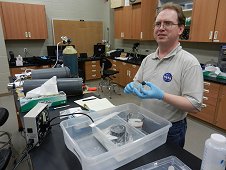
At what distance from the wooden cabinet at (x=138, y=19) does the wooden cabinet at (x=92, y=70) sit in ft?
4.28

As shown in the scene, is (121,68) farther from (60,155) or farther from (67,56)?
(60,155)

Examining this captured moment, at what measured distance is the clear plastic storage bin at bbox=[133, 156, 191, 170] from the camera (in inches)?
32.2

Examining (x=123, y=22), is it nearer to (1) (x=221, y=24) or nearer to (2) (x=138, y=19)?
(2) (x=138, y=19)

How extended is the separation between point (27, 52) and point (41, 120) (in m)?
4.51

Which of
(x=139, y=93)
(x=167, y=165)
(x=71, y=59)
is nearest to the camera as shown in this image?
(x=167, y=165)

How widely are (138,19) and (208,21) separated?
188 centimetres

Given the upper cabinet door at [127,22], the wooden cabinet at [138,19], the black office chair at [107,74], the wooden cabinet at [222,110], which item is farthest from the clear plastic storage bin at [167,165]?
the upper cabinet door at [127,22]

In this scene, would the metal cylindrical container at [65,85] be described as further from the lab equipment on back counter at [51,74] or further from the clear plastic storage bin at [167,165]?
the clear plastic storage bin at [167,165]

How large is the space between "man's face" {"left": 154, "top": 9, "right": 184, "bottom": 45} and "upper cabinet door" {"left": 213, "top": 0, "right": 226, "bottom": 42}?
2.14 meters

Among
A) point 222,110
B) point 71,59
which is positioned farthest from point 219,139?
point 222,110

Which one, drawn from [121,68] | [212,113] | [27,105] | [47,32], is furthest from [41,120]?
[47,32]

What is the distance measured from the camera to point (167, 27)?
1.17m

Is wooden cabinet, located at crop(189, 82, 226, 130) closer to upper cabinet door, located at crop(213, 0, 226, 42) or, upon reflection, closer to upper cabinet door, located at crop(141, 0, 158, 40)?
upper cabinet door, located at crop(213, 0, 226, 42)

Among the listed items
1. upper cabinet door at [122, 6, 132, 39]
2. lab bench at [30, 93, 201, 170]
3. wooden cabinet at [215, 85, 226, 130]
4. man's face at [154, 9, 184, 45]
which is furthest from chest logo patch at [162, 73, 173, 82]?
upper cabinet door at [122, 6, 132, 39]
